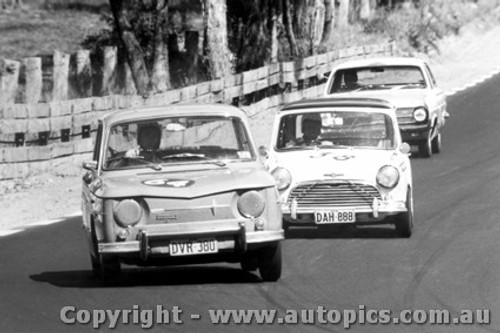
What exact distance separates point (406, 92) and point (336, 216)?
879cm

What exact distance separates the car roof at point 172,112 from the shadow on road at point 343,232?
2.78 m

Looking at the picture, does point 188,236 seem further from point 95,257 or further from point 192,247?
point 95,257

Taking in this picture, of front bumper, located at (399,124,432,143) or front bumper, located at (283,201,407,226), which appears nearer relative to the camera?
front bumper, located at (283,201,407,226)

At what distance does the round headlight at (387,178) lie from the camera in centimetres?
1594

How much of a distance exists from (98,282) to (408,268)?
285 centimetres

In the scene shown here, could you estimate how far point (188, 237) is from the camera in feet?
41.5

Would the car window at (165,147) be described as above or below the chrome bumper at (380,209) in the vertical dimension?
above

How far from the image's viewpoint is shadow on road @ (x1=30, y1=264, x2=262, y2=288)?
13406 millimetres

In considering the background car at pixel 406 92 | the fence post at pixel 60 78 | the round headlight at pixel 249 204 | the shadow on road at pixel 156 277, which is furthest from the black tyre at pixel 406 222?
the fence post at pixel 60 78

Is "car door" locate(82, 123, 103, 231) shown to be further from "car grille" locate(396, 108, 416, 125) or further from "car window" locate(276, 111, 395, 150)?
"car grille" locate(396, 108, 416, 125)

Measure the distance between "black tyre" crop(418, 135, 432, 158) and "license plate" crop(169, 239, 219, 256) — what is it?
39.6ft

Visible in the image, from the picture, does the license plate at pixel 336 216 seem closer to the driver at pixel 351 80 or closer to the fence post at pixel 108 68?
the driver at pixel 351 80

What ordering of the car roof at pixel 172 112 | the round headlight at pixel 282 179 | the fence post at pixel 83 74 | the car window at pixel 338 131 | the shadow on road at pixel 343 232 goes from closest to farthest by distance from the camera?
the car roof at pixel 172 112, the round headlight at pixel 282 179, the shadow on road at pixel 343 232, the car window at pixel 338 131, the fence post at pixel 83 74

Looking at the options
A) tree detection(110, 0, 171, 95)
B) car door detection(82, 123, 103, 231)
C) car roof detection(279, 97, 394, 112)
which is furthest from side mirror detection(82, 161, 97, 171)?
tree detection(110, 0, 171, 95)
